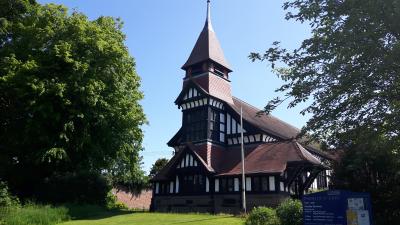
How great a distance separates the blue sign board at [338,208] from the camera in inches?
445

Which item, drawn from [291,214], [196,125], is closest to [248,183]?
[196,125]

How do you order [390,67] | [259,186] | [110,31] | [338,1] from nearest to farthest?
[390,67] < [338,1] < [259,186] < [110,31]

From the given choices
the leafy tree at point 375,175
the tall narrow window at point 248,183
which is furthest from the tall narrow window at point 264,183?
the leafy tree at point 375,175

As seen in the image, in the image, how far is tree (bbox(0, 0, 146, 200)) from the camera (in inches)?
1087

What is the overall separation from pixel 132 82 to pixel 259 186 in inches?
519

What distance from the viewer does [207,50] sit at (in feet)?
125

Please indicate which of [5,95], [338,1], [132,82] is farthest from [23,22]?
[338,1]

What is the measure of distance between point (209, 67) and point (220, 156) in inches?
328

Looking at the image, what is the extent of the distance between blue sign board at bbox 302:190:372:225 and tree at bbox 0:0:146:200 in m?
19.3

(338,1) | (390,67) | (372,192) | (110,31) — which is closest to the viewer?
(390,67)

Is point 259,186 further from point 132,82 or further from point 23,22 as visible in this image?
point 23,22

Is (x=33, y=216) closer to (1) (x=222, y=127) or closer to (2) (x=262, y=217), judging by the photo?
(2) (x=262, y=217)

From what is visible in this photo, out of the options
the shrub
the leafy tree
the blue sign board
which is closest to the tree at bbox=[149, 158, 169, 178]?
the shrub

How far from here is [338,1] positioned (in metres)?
12.6
